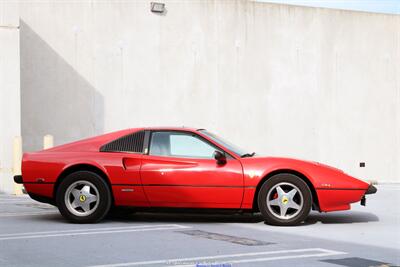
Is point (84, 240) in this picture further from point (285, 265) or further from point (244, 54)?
point (244, 54)

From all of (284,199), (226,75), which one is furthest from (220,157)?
(226,75)

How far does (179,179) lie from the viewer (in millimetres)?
8586

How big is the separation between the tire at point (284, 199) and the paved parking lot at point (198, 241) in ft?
0.56

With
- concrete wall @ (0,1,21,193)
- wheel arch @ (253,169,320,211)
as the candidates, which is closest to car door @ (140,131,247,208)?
wheel arch @ (253,169,320,211)

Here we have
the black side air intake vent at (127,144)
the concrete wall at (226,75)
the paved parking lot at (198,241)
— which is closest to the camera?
the paved parking lot at (198,241)

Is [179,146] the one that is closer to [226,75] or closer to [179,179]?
[179,179]

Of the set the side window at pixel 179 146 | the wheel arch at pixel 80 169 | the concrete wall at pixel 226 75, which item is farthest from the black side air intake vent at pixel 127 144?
the concrete wall at pixel 226 75

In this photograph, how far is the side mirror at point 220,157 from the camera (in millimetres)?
8547

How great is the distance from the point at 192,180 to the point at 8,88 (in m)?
7.93

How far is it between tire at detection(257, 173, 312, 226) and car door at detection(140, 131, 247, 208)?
12.1 inches

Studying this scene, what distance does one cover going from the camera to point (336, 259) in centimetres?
599

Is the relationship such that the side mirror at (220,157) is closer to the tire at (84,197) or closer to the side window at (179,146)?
the side window at (179,146)

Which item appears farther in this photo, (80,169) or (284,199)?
(80,169)

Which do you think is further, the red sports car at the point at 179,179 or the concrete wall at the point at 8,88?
the concrete wall at the point at 8,88
